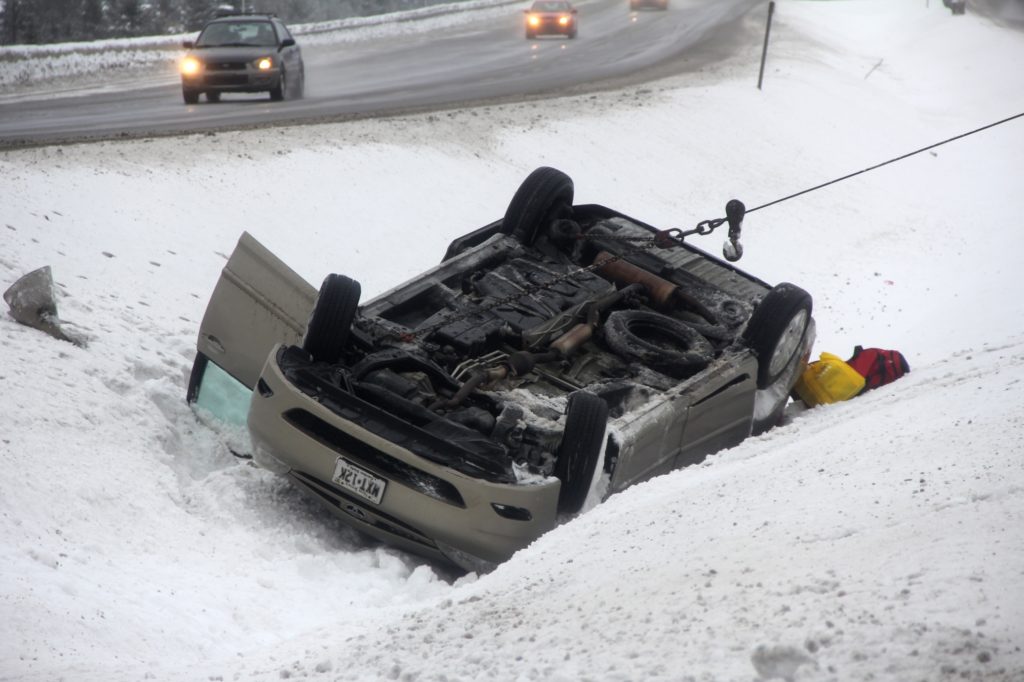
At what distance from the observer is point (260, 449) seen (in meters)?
6.50

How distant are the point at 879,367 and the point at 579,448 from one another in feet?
11.8

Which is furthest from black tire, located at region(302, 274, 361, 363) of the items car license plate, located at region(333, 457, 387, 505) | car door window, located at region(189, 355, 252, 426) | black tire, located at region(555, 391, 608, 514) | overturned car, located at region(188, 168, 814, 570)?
black tire, located at region(555, 391, 608, 514)

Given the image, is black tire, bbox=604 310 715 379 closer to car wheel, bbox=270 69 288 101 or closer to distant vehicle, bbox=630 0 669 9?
car wheel, bbox=270 69 288 101

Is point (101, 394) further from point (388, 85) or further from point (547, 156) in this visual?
point (388, 85)

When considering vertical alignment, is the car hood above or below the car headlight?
above

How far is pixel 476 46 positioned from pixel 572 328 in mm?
23082

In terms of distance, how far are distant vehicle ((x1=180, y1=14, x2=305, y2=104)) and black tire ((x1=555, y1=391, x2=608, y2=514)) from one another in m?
13.4

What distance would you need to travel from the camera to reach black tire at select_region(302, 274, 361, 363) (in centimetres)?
684

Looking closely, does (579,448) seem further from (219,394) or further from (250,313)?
(219,394)

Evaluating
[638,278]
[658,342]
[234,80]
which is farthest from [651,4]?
[658,342]

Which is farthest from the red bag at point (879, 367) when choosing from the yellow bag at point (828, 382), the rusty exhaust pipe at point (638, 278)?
the rusty exhaust pipe at point (638, 278)

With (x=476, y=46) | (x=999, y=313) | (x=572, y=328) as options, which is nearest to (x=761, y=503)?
(x=572, y=328)

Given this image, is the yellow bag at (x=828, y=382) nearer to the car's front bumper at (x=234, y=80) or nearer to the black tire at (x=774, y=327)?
the black tire at (x=774, y=327)

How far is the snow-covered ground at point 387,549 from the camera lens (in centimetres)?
416
